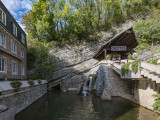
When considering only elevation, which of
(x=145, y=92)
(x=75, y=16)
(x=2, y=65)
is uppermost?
(x=75, y=16)

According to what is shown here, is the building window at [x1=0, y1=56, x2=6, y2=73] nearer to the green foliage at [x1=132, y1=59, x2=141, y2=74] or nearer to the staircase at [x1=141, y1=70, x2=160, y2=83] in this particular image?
the green foliage at [x1=132, y1=59, x2=141, y2=74]

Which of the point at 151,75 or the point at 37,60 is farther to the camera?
the point at 37,60

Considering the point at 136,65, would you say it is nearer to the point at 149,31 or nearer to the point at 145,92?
the point at 145,92

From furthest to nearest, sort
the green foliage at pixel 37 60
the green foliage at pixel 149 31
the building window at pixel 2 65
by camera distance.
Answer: the green foliage at pixel 149 31 < the green foliage at pixel 37 60 < the building window at pixel 2 65

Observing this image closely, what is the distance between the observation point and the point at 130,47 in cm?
1908

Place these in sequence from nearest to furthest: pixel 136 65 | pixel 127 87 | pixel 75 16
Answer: pixel 136 65 → pixel 127 87 → pixel 75 16

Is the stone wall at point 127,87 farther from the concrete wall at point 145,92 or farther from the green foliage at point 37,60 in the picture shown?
the green foliage at point 37,60

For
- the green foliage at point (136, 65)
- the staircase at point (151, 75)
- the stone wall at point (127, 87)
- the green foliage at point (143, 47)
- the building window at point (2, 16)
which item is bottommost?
the stone wall at point (127, 87)

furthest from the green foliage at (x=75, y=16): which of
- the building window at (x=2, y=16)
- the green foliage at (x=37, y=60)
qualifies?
the building window at (x=2, y=16)

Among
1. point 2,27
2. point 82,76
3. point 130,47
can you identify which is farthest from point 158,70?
point 82,76

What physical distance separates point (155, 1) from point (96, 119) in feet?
124

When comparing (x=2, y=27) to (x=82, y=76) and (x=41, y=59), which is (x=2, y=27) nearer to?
(x=41, y=59)

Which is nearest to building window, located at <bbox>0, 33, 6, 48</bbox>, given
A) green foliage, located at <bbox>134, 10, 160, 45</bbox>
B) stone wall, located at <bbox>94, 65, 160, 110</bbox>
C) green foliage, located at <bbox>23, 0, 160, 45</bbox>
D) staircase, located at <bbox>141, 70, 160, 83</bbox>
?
stone wall, located at <bbox>94, 65, 160, 110</bbox>

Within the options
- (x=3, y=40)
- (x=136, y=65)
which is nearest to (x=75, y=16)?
(x=3, y=40)
